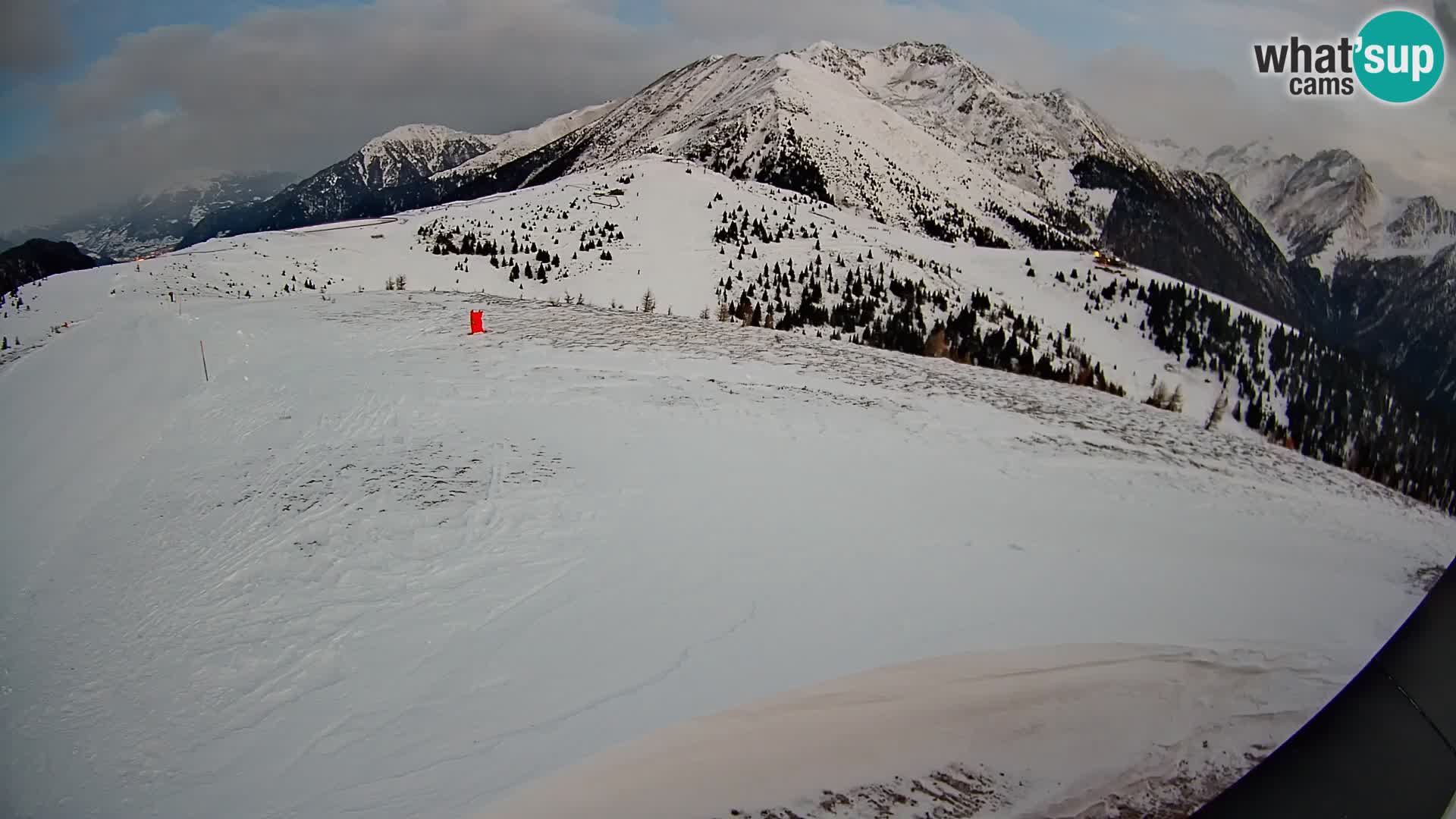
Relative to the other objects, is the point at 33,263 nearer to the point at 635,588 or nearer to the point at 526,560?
the point at 526,560

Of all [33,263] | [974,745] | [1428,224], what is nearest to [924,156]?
[33,263]

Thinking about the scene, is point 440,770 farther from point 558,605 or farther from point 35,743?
point 35,743

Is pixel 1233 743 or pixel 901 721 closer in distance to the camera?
pixel 1233 743

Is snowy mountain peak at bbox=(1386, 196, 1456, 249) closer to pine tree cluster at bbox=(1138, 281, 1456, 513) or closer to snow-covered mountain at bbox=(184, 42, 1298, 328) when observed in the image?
pine tree cluster at bbox=(1138, 281, 1456, 513)

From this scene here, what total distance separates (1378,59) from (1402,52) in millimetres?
34

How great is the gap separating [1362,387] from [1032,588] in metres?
1.62

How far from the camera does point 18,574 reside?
316 cm

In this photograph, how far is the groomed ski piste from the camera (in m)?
1.79

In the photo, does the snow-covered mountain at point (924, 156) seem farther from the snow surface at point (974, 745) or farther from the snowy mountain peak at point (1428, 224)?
the snow surface at point (974, 745)

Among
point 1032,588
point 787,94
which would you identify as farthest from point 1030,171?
point 1032,588

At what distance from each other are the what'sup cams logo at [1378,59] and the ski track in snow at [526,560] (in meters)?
0.90

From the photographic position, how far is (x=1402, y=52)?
1284 millimetres

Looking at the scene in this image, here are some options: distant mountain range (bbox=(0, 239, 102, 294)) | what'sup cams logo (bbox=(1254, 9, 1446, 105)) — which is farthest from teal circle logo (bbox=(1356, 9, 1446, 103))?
distant mountain range (bbox=(0, 239, 102, 294))

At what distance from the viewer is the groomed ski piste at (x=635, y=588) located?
5.86 feet
